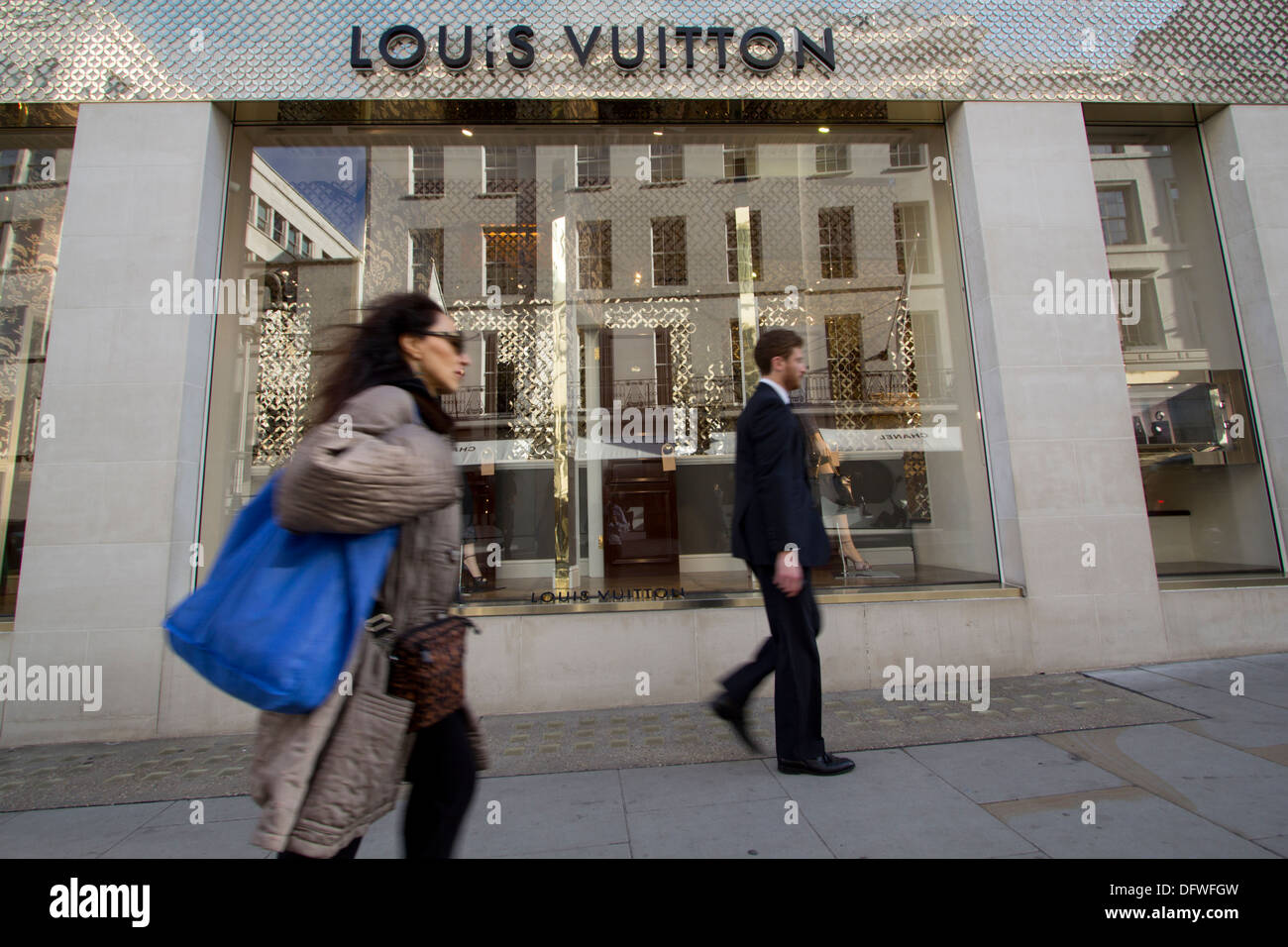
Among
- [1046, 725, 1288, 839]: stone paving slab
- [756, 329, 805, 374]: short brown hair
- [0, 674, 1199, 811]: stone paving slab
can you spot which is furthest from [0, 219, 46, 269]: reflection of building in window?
[1046, 725, 1288, 839]: stone paving slab

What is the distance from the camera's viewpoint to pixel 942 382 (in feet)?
20.4

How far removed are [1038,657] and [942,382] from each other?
2.63 m

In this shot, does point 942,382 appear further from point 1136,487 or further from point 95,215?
point 95,215

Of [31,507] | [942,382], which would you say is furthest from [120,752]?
[942,382]

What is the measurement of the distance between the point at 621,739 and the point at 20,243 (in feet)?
22.8

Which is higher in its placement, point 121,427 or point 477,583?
point 121,427

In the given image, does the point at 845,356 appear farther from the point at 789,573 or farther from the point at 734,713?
the point at 734,713

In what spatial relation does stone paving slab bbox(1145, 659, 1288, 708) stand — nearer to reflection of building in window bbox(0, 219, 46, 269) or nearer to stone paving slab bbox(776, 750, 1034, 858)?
stone paving slab bbox(776, 750, 1034, 858)

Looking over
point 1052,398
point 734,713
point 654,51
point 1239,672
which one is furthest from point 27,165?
point 1239,672

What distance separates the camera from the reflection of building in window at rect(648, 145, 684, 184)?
21.3 ft

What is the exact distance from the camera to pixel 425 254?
22.1ft

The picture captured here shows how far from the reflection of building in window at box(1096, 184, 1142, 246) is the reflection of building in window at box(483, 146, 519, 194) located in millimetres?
5662

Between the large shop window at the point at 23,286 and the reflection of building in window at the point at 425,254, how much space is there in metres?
2.80
